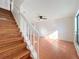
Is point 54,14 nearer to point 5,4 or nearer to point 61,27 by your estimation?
point 61,27

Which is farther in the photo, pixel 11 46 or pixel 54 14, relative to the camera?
pixel 54 14

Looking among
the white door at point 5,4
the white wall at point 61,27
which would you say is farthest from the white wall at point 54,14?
the white door at point 5,4

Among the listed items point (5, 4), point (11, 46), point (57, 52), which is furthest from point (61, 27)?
point (11, 46)

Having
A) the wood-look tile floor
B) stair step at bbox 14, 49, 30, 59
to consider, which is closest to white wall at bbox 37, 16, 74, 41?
the wood-look tile floor

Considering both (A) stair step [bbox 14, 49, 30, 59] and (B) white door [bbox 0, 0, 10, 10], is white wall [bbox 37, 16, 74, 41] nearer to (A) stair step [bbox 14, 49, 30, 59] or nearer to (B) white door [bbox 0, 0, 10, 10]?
(B) white door [bbox 0, 0, 10, 10]

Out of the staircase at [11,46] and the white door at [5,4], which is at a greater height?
the white door at [5,4]

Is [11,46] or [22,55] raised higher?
[11,46]

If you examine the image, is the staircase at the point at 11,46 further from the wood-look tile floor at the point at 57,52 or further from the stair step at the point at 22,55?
the wood-look tile floor at the point at 57,52

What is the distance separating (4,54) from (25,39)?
1.60 m

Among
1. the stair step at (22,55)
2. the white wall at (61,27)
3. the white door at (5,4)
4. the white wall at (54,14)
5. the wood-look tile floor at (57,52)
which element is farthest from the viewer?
the white wall at (61,27)

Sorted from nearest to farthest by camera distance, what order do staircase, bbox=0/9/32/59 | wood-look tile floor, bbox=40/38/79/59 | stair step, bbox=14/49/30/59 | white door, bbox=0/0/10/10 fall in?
staircase, bbox=0/9/32/59
stair step, bbox=14/49/30/59
wood-look tile floor, bbox=40/38/79/59
white door, bbox=0/0/10/10

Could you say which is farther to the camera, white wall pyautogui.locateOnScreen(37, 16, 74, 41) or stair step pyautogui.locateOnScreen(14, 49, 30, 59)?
white wall pyautogui.locateOnScreen(37, 16, 74, 41)

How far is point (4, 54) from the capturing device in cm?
265

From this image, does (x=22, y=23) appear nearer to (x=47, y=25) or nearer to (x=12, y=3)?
(x=12, y=3)
